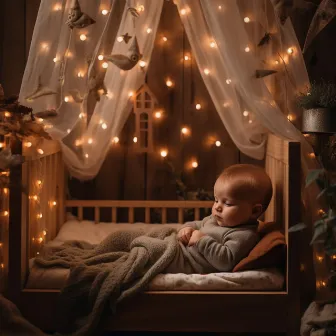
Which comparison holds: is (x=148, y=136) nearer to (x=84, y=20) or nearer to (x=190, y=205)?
(x=190, y=205)

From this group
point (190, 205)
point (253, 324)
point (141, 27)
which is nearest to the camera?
point (253, 324)

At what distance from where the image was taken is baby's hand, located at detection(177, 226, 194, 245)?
2748mm

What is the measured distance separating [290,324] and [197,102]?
Answer: 1.43m

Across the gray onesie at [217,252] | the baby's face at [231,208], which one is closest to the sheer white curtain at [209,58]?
the baby's face at [231,208]

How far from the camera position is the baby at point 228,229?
2.61m

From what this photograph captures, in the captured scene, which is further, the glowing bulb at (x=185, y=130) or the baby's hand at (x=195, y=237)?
the glowing bulb at (x=185, y=130)

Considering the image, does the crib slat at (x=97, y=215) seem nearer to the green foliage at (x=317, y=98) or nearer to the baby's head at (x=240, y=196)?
the baby's head at (x=240, y=196)

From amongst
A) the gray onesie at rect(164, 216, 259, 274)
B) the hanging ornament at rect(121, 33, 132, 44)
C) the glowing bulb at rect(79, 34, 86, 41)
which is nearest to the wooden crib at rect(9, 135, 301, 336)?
the gray onesie at rect(164, 216, 259, 274)

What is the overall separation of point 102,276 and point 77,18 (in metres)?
0.98

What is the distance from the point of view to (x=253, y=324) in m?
2.55

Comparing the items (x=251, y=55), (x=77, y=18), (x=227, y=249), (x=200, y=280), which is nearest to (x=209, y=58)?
(x=251, y=55)

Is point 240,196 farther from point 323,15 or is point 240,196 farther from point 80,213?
point 80,213

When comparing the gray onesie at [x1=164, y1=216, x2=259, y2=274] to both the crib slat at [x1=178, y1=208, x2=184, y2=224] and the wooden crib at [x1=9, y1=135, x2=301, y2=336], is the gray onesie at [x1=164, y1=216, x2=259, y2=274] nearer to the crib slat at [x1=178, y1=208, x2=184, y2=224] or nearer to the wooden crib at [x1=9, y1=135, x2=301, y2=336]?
the wooden crib at [x1=9, y1=135, x2=301, y2=336]

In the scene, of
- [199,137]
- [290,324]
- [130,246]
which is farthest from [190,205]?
[290,324]
